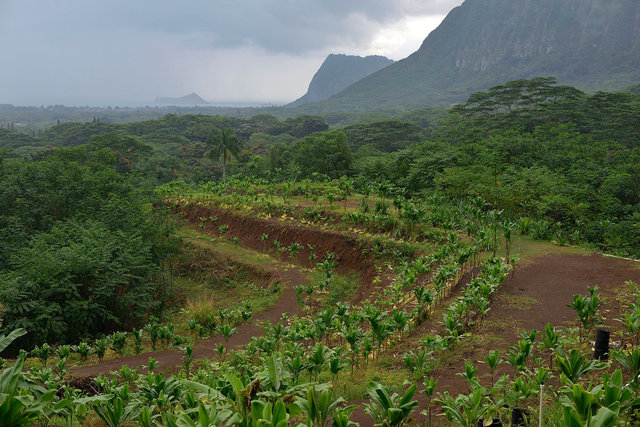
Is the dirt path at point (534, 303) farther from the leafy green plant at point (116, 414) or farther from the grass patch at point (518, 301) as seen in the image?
the leafy green plant at point (116, 414)

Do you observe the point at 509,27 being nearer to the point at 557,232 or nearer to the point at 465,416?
the point at 557,232

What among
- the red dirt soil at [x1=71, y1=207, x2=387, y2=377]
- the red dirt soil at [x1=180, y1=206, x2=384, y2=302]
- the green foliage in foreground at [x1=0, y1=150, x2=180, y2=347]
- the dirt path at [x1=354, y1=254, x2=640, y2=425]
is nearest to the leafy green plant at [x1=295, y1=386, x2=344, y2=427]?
the dirt path at [x1=354, y1=254, x2=640, y2=425]

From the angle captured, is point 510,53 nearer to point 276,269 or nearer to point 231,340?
point 276,269

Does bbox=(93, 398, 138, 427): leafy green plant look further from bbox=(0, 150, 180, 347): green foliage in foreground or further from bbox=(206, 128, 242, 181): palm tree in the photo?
bbox=(206, 128, 242, 181): palm tree

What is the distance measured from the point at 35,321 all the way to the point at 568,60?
12471cm

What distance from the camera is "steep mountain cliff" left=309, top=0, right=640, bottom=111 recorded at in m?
99.4

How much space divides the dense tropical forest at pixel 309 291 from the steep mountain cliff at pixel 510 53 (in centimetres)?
8156

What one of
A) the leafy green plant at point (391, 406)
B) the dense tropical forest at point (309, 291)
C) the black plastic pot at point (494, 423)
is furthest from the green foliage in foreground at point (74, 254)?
the black plastic pot at point (494, 423)

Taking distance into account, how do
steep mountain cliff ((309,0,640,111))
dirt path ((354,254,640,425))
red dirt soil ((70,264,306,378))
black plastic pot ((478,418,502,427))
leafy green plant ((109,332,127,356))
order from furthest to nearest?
steep mountain cliff ((309,0,640,111)) < leafy green plant ((109,332,127,356)) < red dirt soil ((70,264,306,378)) < dirt path ((354,254,640,425)) < black plastic pot ((478,418,502,427))

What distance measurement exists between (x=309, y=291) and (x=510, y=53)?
5452 inches

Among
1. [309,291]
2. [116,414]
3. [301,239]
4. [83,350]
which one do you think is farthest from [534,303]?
[301,239]

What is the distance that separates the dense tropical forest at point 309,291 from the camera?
11.1 ft

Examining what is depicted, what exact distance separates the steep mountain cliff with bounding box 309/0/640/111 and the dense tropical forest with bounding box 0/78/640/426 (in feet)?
268

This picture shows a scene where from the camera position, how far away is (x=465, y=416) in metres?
3.40
